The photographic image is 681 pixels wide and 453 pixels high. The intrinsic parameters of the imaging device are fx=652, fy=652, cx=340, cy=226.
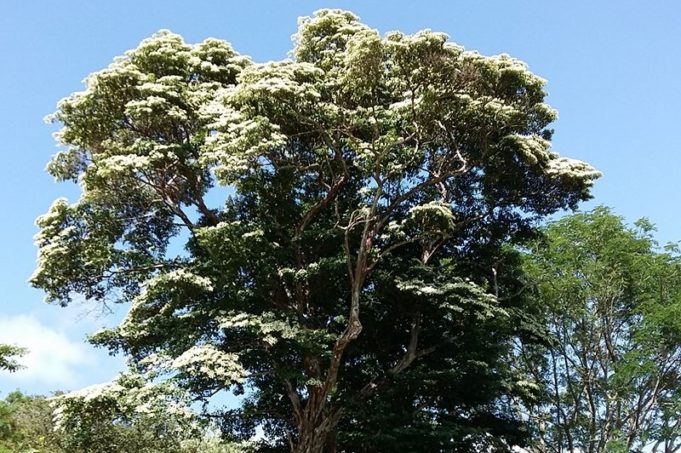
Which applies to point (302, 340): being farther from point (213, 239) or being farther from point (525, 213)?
point (525, 213)

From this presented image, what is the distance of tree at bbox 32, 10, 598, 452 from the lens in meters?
12.1

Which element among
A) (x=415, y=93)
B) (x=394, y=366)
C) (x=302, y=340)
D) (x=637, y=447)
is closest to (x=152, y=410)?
(x=302, y=340)

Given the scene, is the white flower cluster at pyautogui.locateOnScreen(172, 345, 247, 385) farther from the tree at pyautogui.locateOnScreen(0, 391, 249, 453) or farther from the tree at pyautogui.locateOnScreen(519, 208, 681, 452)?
the tree at pyautogui.locateOnScreen(519, 208, 681, 452)

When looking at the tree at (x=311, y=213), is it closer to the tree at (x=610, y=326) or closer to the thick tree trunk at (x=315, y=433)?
the thick tree trunk at (x=315, y=433)

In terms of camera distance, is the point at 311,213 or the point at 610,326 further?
the point at 610,326

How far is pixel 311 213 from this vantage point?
13.8 meters

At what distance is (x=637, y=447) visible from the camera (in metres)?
18.4

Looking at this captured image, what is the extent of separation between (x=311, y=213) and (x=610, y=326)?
33.7ft

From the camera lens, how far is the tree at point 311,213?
39.5ft

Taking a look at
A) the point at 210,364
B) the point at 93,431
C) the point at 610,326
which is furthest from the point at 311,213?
the point at 610,326

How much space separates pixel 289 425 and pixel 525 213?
24.0 feet

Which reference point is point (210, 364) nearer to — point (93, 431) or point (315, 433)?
point (315, 433)

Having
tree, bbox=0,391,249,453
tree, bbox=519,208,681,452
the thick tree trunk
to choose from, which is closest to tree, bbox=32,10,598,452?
the thick tree trunk

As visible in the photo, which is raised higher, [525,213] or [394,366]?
[525,213]
